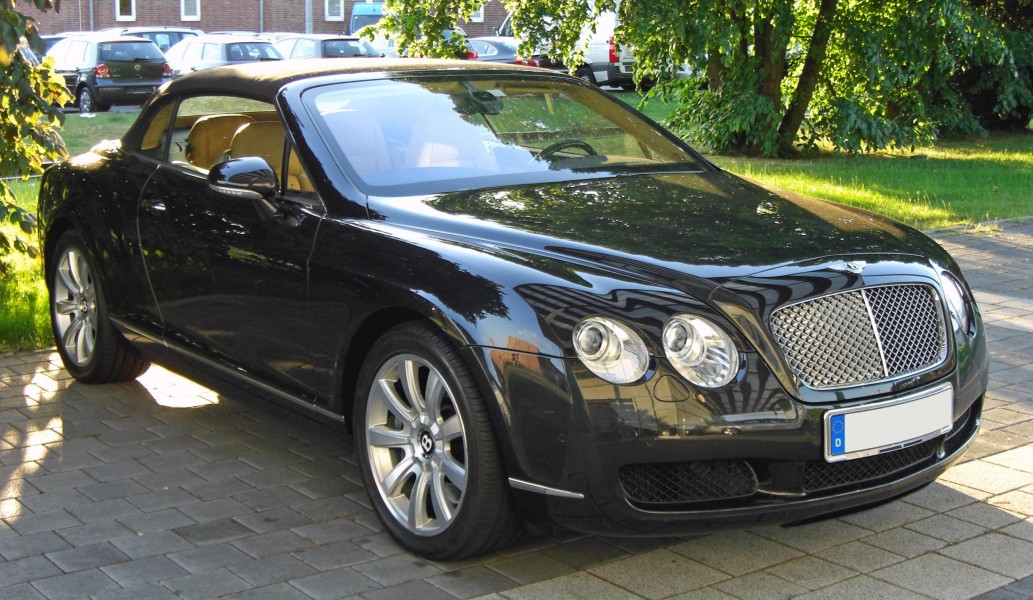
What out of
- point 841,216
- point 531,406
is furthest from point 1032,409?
point 531,406

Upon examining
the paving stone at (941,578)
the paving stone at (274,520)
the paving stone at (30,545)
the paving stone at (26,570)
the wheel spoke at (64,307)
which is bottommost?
the paving stone at (30,545)

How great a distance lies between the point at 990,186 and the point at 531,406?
10.9 m

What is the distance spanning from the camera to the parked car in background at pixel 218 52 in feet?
90.1

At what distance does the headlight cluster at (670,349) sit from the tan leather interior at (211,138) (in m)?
2.28

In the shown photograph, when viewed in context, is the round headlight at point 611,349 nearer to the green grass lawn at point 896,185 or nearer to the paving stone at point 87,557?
the paving stone at point 87,557

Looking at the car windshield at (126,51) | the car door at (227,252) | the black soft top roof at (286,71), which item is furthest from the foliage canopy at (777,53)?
the car windshield at (126,51)

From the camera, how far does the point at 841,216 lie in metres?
4.57

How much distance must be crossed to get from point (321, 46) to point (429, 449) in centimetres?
2624

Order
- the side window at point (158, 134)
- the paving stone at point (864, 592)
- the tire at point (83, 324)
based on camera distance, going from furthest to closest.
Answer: the tire at point (83, 324) < the side window at point (158, 134) < the paving stone at point (864, 592)

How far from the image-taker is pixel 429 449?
4035mm

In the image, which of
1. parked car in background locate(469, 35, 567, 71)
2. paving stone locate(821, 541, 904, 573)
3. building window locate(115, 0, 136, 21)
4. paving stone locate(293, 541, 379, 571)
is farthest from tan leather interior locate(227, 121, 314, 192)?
building window locate(115, 0, 136, 21)

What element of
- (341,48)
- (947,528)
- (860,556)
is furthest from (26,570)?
(341,48)

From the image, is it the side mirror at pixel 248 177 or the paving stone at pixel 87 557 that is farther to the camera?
the side mirror at pixel 248 177

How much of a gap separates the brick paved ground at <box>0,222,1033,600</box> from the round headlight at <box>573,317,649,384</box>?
71 cm
